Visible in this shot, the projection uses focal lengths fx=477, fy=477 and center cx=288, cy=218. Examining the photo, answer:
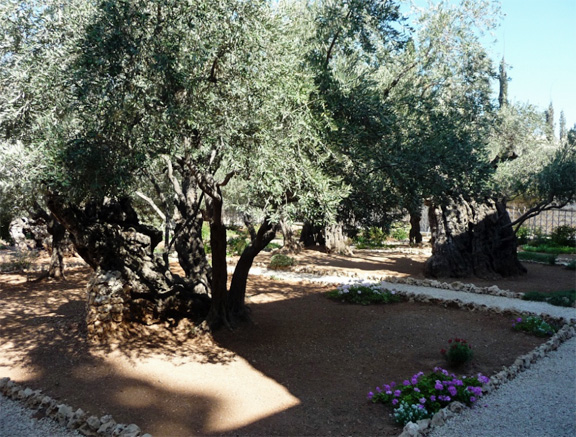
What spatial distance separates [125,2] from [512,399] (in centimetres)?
638

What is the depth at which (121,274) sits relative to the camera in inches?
315

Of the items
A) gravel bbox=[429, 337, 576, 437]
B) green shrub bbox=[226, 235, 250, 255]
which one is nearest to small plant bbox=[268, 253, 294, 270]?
green shrub bbox=[226, 235, 250, 255]

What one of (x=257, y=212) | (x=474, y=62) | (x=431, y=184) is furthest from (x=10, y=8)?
(x=474, y=62)

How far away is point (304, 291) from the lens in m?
12.2

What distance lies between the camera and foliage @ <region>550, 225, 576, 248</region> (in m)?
21.0

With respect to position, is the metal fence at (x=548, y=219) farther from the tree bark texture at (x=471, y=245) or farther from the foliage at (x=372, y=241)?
the tree bark texture at (x=471, y=245)

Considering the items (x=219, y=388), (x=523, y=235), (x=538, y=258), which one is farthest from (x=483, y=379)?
(x=523, y=235)

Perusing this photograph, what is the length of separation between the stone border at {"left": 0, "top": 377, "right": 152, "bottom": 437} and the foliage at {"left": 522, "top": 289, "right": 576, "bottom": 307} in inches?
357

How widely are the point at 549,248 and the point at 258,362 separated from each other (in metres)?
17.7

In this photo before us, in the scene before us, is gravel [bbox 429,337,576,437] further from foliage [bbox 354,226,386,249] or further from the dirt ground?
foliage [bbox 354,226,386,249]

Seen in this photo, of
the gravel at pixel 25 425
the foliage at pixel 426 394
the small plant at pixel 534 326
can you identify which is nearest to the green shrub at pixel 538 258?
the small plant at pixel 534 326

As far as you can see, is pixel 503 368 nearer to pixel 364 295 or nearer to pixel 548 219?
pixel 364 295

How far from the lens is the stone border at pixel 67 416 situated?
4715 mm

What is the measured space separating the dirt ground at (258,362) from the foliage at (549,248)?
40.0 feet
